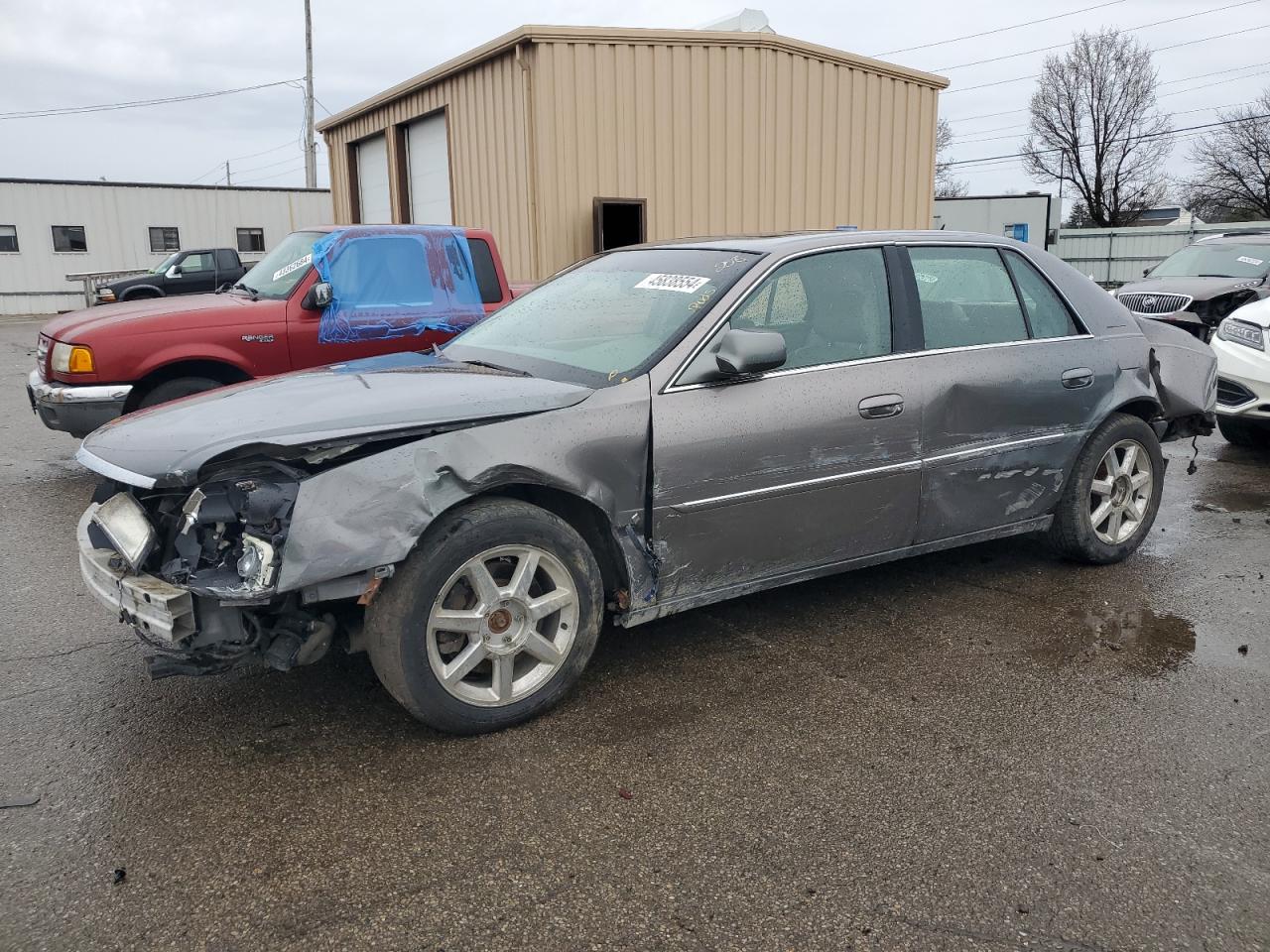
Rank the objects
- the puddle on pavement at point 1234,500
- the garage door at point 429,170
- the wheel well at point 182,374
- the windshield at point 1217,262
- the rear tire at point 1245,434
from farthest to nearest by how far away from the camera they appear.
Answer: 1. the garage door at point 429,170
2. the windshield at point 1217,262
3. the rear tire at point 1245,434
4. the wheel well at point 182,374
5. the puddle on pavement at point 1234,500

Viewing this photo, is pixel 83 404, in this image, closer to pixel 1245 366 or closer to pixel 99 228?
pixel 1245 366

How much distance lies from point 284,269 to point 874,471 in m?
5.25

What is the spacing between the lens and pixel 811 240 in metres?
4.22

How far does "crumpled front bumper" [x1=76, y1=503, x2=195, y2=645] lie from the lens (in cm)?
298

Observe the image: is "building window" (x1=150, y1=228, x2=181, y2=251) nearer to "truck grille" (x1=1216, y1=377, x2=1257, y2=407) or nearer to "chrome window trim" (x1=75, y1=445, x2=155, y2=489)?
"truck grille" (x1=1216, y1=377, x2=1257, y2=407)

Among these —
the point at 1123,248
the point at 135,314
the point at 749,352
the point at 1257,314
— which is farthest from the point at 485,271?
the point at 1123,248

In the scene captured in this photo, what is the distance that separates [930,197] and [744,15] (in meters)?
3.90

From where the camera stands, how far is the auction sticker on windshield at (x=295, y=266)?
24.4 ft

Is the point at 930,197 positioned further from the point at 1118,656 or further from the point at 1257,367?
the point at 1118,656

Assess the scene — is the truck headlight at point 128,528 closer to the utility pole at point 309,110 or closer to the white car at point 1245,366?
the white car at point 1245,366

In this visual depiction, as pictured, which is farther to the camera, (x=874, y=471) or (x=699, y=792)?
(x=874, y=471)

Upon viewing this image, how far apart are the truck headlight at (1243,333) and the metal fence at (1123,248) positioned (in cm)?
2127

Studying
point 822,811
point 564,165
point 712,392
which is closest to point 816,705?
point 822,811

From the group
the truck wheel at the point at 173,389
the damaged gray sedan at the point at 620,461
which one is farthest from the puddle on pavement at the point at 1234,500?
the truck wheel at the point at 173,389
